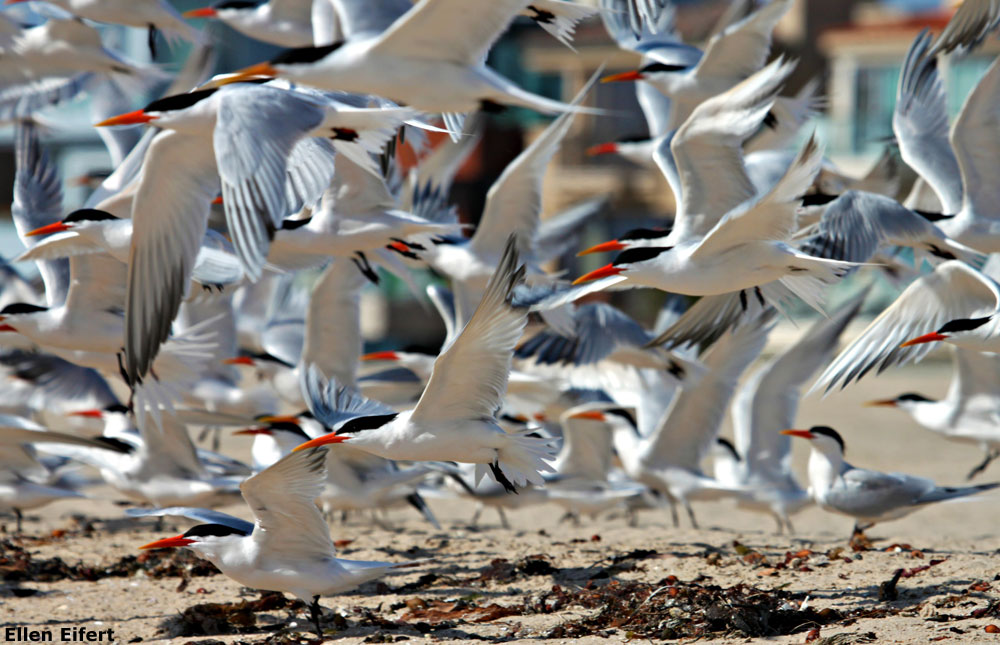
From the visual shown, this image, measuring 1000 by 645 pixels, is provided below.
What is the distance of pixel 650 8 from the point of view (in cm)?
477

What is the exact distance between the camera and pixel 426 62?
4.27 metres

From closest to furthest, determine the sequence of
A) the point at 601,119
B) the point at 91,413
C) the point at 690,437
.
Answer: the point at 690,437 < the point at 91,413 < the point at 601,119

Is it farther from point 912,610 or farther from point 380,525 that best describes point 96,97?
point 912,610

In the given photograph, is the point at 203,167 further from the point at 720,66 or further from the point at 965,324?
the point at 965,324

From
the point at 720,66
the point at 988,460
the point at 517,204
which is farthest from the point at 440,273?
the point at 988,460

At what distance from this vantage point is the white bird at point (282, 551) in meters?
4.31

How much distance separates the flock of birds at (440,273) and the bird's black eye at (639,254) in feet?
0.07

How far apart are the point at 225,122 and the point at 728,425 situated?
384 inches

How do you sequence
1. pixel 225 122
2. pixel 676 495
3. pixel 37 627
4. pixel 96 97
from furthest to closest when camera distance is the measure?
pixel 96 97
pixel 676 495
pixel 37 627
pixel 225 122

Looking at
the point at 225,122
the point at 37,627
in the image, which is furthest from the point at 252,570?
the point at 225,122

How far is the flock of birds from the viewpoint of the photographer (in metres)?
4.16

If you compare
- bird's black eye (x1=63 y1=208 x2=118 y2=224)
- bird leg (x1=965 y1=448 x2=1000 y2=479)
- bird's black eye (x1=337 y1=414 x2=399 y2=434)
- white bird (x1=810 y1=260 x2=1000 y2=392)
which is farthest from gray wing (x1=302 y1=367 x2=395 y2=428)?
bird leg (x1=965 y1=448 x2=1000 y2=479)

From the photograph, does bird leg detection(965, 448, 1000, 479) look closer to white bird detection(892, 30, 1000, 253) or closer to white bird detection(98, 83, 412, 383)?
white bird detection(892, 30, 1000, 253)

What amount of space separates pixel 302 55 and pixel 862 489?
11.5 feet
